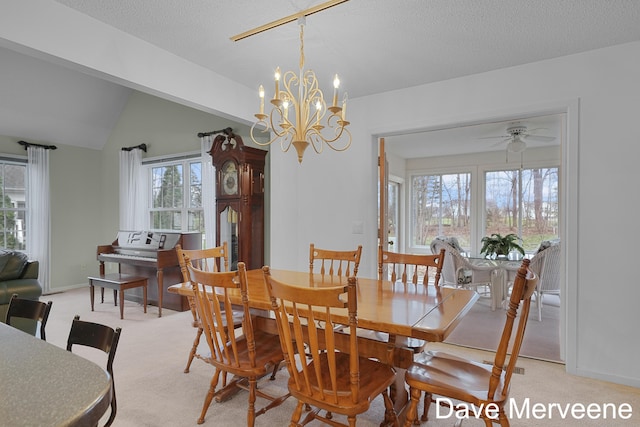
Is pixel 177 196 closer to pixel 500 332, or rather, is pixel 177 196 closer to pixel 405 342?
pixel 405 342

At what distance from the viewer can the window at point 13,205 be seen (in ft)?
17.2

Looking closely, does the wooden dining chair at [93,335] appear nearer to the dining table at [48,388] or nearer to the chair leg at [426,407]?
the dining table at [48,388]

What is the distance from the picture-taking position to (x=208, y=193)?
4680 mm

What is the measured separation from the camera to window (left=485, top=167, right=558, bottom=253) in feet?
19.7

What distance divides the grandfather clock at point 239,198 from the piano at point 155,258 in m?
0.61

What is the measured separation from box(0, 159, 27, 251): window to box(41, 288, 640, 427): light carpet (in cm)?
266

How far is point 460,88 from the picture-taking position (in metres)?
3.12

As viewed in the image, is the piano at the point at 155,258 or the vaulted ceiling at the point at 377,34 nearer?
the vaulted ceiling at the point at 377,34

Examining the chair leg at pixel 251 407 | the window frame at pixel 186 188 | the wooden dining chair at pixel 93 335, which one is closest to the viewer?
the wooden dining chair at pixel 93 335

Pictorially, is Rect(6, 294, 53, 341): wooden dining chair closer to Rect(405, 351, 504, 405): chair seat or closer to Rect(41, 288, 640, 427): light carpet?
Rect(41, 288, 640, 427): light carpet

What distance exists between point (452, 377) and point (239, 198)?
119 inches

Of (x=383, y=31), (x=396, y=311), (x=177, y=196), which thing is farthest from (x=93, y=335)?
(x=177, y=196)

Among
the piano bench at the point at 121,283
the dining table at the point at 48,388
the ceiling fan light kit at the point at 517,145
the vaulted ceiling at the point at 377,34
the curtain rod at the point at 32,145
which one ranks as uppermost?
the vaulted ceiling at the point at 377,34

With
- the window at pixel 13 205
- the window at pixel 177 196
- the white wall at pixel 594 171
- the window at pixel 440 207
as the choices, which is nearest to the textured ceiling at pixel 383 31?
the white wall at pixel 594 171
